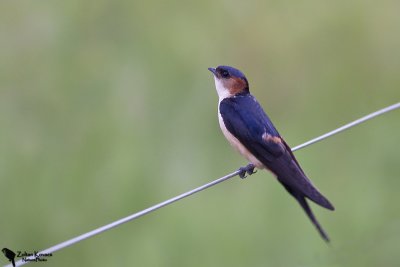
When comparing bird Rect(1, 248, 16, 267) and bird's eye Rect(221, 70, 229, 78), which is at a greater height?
bird's eye Rect(221, 70, 229, 78)

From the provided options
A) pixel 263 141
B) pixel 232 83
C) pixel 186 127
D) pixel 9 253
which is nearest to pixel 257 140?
pixel 263 141

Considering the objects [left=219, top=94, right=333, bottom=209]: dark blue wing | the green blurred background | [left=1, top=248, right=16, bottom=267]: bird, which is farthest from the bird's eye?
[left=1, top=248, right=16, bottom=267]: bird

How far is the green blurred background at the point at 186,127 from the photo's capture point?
14.9ft

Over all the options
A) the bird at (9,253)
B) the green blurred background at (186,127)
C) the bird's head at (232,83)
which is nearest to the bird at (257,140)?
the bird's head at (232,83)

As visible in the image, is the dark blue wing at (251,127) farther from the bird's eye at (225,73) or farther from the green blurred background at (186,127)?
the green blurred background at (186,127)

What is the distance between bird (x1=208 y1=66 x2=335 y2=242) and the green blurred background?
12.0 inches

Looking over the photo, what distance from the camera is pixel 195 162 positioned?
16.4 feet

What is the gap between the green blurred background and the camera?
453 cm

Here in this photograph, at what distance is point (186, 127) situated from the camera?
516 centimetres

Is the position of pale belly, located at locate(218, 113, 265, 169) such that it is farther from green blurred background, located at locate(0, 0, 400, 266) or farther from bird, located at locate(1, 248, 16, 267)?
bird, located at locate(1, 248, 16, 267)

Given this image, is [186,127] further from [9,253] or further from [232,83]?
[9,253]

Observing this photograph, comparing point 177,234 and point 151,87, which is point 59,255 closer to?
point 177,234

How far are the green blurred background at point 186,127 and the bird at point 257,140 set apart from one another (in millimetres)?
305

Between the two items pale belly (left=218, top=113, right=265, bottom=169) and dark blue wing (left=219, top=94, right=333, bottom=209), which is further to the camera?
pale belly (left=218, top=113, right=265, bottom=169)
